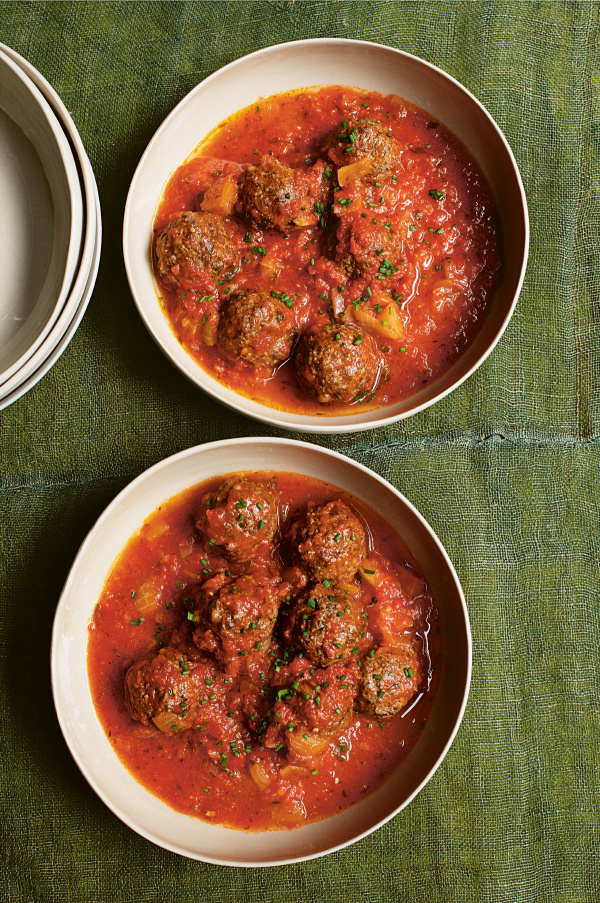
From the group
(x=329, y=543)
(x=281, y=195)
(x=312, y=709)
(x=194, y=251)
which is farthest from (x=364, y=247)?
(x=312, y=709)

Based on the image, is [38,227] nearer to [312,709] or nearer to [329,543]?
[329,543]

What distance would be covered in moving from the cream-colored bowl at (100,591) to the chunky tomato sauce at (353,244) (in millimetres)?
379

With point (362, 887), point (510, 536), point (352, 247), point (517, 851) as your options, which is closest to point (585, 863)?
point (517, 851)

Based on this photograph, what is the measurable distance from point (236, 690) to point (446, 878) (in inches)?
67.6

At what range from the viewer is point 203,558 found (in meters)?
3.54

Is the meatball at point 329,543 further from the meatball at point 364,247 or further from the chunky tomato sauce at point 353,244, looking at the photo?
the meatball at point 364,247

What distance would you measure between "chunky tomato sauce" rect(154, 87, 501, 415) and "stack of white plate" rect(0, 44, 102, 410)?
488mm

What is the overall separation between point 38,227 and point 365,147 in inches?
70.0

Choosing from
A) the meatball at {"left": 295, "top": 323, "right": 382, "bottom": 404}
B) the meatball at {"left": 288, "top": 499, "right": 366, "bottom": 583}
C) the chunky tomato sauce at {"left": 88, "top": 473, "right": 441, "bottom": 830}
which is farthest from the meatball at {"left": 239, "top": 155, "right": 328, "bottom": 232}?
the meatball at {"left": 288, "top": 499, "right": 366, "bottom": 583}

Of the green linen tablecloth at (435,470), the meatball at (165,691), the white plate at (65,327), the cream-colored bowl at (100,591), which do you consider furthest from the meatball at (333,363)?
the meatball at (165,691)

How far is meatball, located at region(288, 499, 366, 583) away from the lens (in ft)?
10.9

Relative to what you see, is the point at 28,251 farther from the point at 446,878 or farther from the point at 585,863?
the point at 585,863

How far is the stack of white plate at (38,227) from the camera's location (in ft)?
10.6

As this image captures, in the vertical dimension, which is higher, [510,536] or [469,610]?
[510,536]
